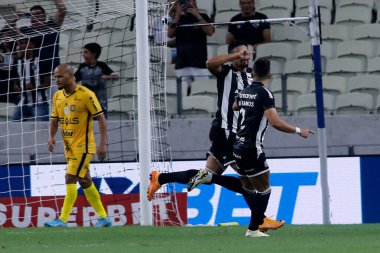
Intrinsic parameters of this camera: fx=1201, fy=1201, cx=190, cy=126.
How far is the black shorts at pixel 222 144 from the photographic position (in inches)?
533

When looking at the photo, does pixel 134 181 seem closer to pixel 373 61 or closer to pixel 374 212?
pixel 374 212

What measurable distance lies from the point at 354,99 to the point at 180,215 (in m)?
3.93

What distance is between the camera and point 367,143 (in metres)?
18.3

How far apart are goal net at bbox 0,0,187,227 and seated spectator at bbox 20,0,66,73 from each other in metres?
0.02

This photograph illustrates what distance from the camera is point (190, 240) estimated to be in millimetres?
12031

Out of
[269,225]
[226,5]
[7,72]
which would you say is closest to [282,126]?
[269,225]

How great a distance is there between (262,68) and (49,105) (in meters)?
6.92

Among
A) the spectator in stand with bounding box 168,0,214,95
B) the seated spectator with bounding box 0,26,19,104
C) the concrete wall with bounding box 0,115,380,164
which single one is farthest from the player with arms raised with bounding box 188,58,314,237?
the spectator in stand with bounding box 168,0,214,95

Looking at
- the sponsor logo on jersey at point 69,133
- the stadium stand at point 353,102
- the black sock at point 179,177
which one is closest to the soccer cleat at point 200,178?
A: the black sock at point 179,177

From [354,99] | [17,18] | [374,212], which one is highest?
[17,18]

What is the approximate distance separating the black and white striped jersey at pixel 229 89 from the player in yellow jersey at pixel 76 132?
185cm

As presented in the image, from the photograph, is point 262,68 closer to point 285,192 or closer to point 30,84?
point 285,192

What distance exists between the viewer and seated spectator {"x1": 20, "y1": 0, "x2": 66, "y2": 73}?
1681 centimetres

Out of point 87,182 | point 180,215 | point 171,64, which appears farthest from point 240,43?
point 171,64
